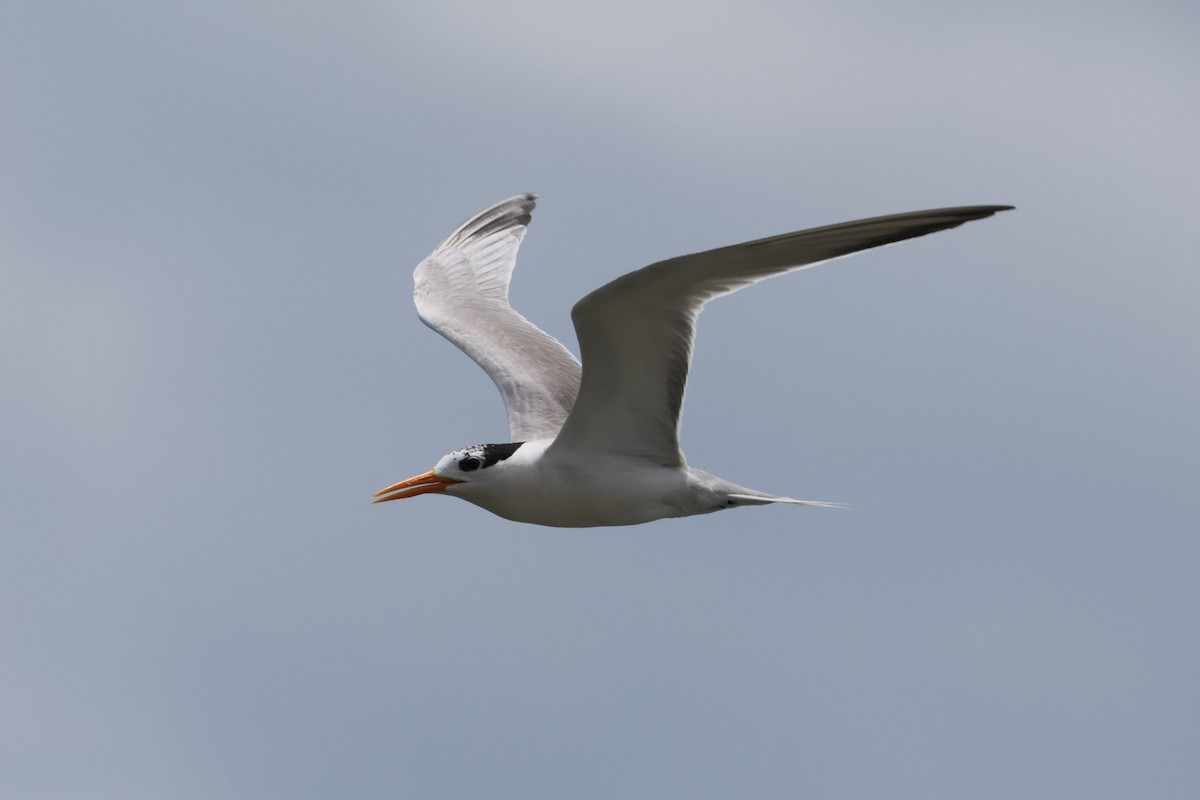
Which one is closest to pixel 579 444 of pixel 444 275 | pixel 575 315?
pixel 575 315

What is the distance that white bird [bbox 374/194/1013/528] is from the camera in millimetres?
10047

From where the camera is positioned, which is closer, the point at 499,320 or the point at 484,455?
the point at 484,455

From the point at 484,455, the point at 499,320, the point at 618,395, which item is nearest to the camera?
the point at 618,395

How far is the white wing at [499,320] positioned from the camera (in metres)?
13.9

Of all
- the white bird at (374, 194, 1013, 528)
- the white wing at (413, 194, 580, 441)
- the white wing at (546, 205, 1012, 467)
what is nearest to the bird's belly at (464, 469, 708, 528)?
the white bird at (374, 194, 1013, 528)

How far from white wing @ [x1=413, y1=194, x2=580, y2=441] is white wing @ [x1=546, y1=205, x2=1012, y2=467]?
1530 millimetres

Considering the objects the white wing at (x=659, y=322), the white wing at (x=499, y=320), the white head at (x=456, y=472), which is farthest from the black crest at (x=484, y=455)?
the white wing at (x=499, y=320)

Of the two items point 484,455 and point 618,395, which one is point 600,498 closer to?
point 618,395

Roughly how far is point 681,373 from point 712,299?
0.87 m

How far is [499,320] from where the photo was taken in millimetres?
15500

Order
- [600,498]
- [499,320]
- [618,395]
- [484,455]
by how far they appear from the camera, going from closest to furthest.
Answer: [618,395], [600,498], [484,455], [499,320]

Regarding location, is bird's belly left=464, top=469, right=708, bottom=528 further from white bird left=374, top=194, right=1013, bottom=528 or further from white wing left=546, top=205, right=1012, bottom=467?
white wing left=546, top=205, right=1012, bottom=467

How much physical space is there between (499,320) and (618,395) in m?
4.08

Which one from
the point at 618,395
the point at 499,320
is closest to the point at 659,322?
the point at 618,395
